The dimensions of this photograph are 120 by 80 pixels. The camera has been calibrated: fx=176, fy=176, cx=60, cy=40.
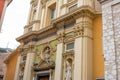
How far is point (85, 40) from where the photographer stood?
11742 mm

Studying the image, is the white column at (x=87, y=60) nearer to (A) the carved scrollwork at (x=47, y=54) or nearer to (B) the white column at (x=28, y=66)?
(A) the carved scrollwork at (x=47, y=54)

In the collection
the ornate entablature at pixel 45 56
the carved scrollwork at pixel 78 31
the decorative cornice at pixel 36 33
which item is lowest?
the ornate entablature at pixel 45 56

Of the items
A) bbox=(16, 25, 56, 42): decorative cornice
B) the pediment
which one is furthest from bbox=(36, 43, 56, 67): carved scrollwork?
bbox=(16, 25, 56, 42): decorative cornice

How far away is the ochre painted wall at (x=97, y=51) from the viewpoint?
10.9 metres

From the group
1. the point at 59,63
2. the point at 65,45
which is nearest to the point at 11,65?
the point at 59,63

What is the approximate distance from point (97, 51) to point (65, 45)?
2.56 metres

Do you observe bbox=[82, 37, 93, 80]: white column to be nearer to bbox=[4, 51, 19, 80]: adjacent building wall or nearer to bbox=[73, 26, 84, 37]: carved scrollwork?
bbox=[73, 26, 84, 37]: carved scrollwork

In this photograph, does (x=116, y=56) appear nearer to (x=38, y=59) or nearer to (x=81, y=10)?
(x=81, y=10)

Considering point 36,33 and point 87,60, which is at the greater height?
point 36,33

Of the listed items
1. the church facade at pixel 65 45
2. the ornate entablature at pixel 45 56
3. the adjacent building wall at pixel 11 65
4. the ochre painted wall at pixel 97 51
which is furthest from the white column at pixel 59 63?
the adjacent building wall at pixel 11 65

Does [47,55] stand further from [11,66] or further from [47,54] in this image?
[11,66]

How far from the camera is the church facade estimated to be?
1137 cm

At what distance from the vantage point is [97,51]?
11555 mm

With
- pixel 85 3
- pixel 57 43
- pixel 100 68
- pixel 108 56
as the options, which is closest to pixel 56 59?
pixel 57 43
